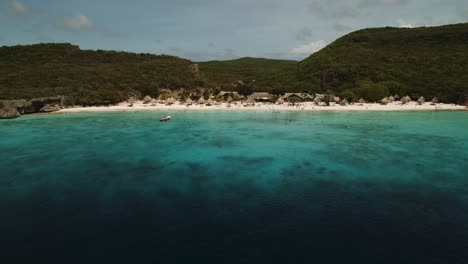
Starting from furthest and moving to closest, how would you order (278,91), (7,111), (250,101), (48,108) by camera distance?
(278,91) < (250,101) < (48,108) < (7,111)

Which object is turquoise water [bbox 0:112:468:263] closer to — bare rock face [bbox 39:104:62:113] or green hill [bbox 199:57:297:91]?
bare rock face [bbox 39:104:62:113]

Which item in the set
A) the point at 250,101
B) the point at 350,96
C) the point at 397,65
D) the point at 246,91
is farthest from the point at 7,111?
the point at 397,65

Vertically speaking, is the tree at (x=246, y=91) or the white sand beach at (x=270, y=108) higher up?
the tree at (x=246, y=91)

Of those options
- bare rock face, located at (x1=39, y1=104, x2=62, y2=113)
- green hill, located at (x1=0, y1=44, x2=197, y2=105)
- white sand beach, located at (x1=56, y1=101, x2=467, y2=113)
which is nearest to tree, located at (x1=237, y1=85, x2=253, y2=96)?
white sand beach, located at (x1=56, y1=101, x2=467, y2=113)

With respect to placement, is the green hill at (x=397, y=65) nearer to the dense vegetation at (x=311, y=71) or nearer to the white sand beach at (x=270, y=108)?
the dense vegetation at (x=311, y=71)

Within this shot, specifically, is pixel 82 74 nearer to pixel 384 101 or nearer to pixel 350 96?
pixel 350 96

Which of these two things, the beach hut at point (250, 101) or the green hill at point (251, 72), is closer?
the beach hut at point (250, 101)

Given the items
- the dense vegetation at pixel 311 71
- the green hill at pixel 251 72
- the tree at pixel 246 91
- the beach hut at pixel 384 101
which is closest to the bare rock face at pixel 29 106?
the dense vegetation at pixel 311 71
